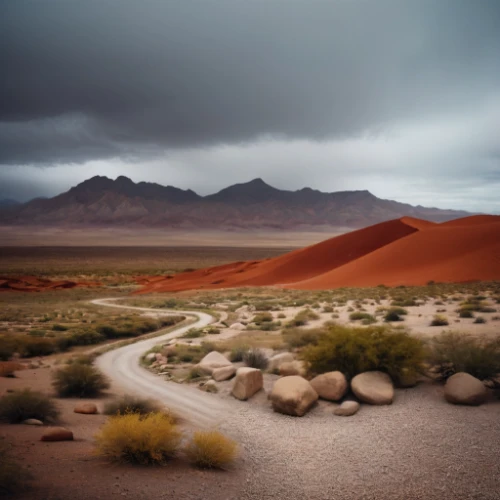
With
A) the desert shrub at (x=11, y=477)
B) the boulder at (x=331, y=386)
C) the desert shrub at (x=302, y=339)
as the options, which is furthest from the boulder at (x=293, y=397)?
the desert shrub at (x=11, y=477)

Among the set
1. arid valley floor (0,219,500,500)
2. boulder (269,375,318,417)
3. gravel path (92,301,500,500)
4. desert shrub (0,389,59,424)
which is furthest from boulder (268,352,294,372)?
desert shrub (0,389,59,424)

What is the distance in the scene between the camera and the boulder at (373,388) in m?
12.4

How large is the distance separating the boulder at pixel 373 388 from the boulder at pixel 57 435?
7309 millimetres

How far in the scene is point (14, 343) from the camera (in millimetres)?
22156

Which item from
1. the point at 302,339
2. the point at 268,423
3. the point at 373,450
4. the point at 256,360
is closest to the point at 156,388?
the point at 256,360

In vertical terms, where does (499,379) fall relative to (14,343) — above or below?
above

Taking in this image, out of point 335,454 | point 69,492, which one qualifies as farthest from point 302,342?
point 69,492

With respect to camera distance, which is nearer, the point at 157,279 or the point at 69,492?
the point at 69,492

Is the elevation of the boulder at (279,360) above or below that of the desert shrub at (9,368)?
above

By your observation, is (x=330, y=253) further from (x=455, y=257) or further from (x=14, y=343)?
(x=14, y=343)

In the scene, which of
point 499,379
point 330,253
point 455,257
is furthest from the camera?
point 330,253

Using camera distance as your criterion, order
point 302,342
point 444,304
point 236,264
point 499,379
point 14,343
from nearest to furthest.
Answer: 1. point 499,379
2. point 302,342
3. point 14,343
4. point 444,304
5. point 236,264

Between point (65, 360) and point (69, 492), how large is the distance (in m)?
14.4

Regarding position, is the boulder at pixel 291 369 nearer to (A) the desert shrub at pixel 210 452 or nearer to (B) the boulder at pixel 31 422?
(A) the desert shrub at pixel 210 452
